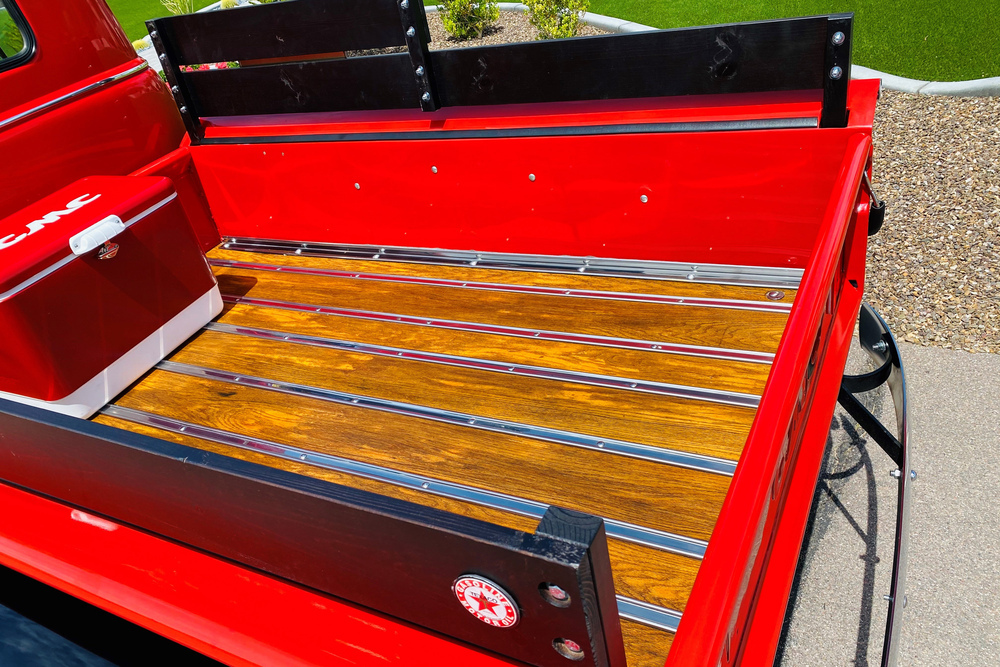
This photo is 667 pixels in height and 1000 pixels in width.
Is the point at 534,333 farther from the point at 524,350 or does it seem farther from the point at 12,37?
the point at 12,37

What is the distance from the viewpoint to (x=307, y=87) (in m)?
2.79

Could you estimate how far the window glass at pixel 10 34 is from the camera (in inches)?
102

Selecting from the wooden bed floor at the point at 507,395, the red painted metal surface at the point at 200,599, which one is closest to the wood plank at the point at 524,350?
the wooden bed floor at the point at 507,395

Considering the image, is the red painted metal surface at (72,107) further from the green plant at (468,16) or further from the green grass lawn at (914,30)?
the green plant at (468,16)

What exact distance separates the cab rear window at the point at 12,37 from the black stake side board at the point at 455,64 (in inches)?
16.7

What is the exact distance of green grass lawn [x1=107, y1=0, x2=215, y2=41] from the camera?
12.2 meters

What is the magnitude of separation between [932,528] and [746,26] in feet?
5.66

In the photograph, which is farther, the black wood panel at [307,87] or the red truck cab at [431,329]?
the black wood panel at [307,87]

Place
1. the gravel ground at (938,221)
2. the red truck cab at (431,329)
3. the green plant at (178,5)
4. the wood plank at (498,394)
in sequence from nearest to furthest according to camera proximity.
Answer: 1. the red truck cab at (431,329)
2. the wood plank at (498,394)
3. the gravel ground at (938,221)
4. the green plant at (178,5)

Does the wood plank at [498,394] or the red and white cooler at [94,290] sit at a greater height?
the red and white cooler at [94,290]

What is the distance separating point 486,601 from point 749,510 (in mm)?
355

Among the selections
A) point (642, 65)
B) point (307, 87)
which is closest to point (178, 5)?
point (307, 87)

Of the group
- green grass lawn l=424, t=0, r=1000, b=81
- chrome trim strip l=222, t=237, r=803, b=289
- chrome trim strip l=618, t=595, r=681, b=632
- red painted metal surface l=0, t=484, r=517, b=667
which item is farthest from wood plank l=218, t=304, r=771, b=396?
green grass lawn l=424, t=0, r=1000, b=81

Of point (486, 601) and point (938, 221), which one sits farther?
point (938, 221)
